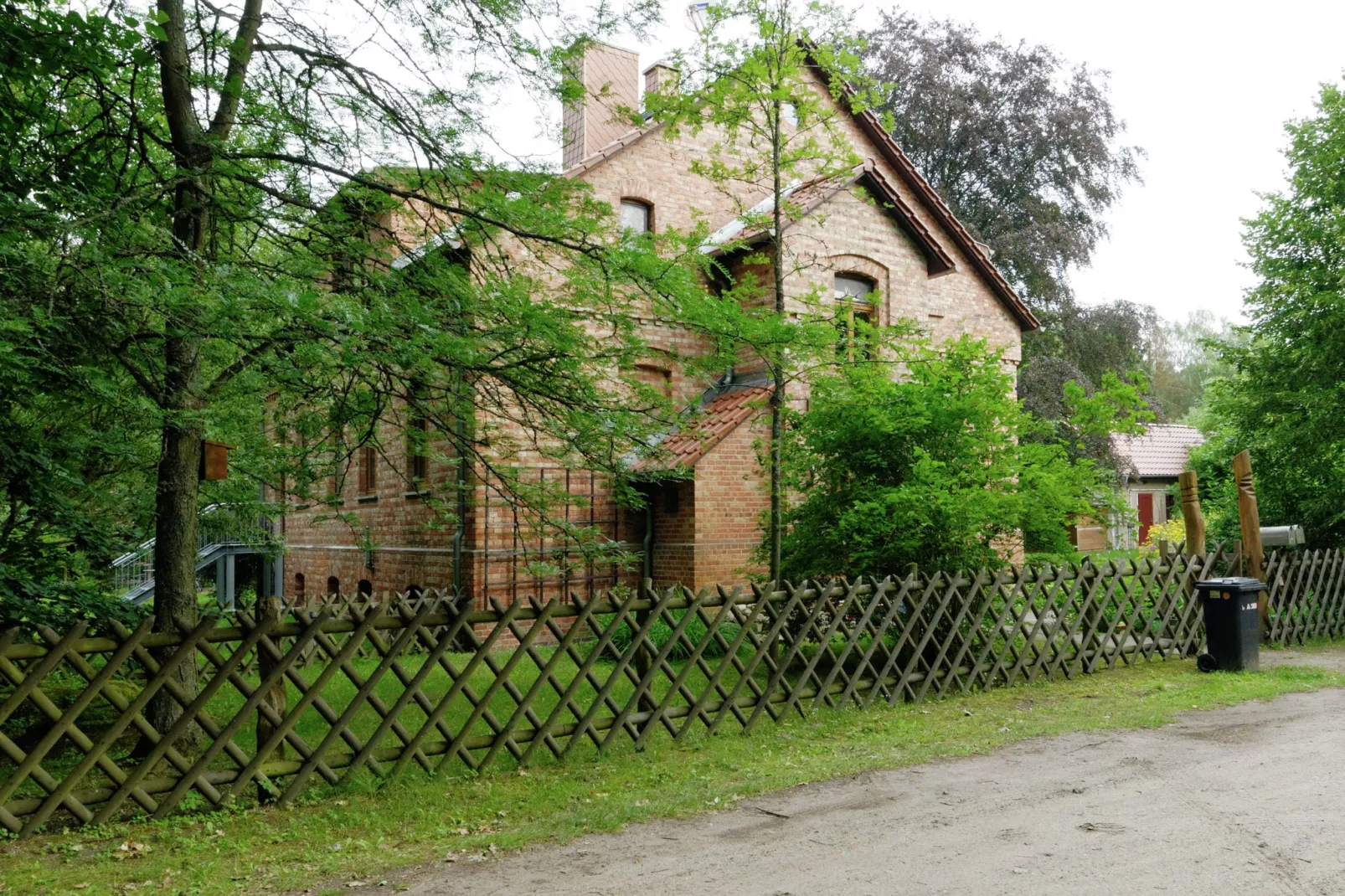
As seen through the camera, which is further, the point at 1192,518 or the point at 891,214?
the point at 891,214

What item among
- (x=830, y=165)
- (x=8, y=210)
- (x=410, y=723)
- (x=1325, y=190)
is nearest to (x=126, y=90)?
(x=8, y=210)

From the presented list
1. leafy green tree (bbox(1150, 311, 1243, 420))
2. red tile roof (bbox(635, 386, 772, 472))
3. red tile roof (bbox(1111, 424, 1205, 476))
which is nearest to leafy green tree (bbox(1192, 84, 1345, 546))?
red tile roof (bbox(635, 386, 772, 472))

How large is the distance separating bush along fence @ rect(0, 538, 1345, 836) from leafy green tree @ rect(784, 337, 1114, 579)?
1.70 ft

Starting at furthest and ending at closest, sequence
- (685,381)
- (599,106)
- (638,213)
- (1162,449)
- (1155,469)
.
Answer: (1162,449) < (1155,469) < (599,106) < (638,213) < (685,381)

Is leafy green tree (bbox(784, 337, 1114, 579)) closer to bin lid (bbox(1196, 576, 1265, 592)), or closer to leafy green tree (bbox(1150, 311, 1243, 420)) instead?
bin lid (bbox(1196, 576, 1265, 592))

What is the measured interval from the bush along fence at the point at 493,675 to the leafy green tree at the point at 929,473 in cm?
52

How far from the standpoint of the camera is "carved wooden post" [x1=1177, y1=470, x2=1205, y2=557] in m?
13.5

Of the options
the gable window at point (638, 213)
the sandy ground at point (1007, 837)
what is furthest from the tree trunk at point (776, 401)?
the gable window at point (638, 213)

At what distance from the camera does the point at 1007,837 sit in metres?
5.67

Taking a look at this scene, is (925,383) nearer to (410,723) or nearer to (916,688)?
(916,688)

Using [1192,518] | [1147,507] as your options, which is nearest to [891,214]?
[1192,518]

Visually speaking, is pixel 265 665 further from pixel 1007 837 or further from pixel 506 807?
pixel 1007 837

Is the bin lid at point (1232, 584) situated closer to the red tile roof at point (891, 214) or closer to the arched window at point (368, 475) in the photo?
the red tile roof at point (891, 214)

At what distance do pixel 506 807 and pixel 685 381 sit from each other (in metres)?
11.9
